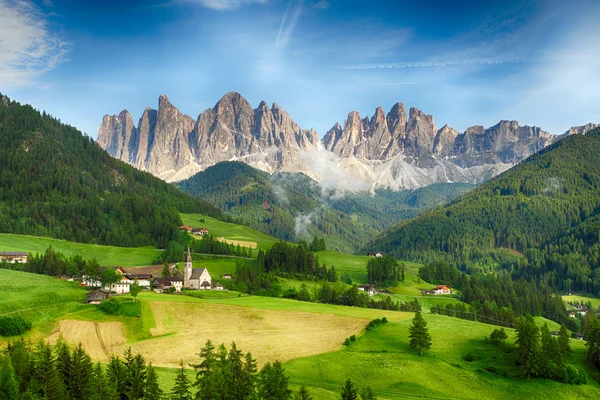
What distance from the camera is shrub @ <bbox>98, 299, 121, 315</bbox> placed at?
319 feet

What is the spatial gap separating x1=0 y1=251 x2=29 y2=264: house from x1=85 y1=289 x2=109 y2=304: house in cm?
5535

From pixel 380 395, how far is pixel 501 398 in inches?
682

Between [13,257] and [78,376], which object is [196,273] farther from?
[78,376]

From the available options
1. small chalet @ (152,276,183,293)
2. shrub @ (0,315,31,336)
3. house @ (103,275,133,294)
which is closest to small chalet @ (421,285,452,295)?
small chalet @ (152,276,183,293)

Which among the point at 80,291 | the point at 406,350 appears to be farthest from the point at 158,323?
the point at 406,350

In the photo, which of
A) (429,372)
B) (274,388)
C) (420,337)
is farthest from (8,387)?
(420,337)

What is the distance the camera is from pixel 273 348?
85.2 m

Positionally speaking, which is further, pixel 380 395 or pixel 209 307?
pixel 209 307

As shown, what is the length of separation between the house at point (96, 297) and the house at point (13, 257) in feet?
182

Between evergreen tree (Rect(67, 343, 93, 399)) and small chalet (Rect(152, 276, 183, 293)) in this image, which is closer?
evergreen tree (Rect(67, 343, 93, 399))

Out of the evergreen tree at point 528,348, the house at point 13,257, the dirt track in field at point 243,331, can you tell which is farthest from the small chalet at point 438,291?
the house at point 13,257

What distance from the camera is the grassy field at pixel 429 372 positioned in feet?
234

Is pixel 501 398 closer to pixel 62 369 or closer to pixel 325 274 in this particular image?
pixel 62 369

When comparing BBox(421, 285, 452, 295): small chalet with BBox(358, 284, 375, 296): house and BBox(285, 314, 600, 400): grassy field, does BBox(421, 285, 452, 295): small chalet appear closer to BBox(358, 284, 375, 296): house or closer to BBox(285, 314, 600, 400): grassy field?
BBox(358, 284, 375, 296): house
